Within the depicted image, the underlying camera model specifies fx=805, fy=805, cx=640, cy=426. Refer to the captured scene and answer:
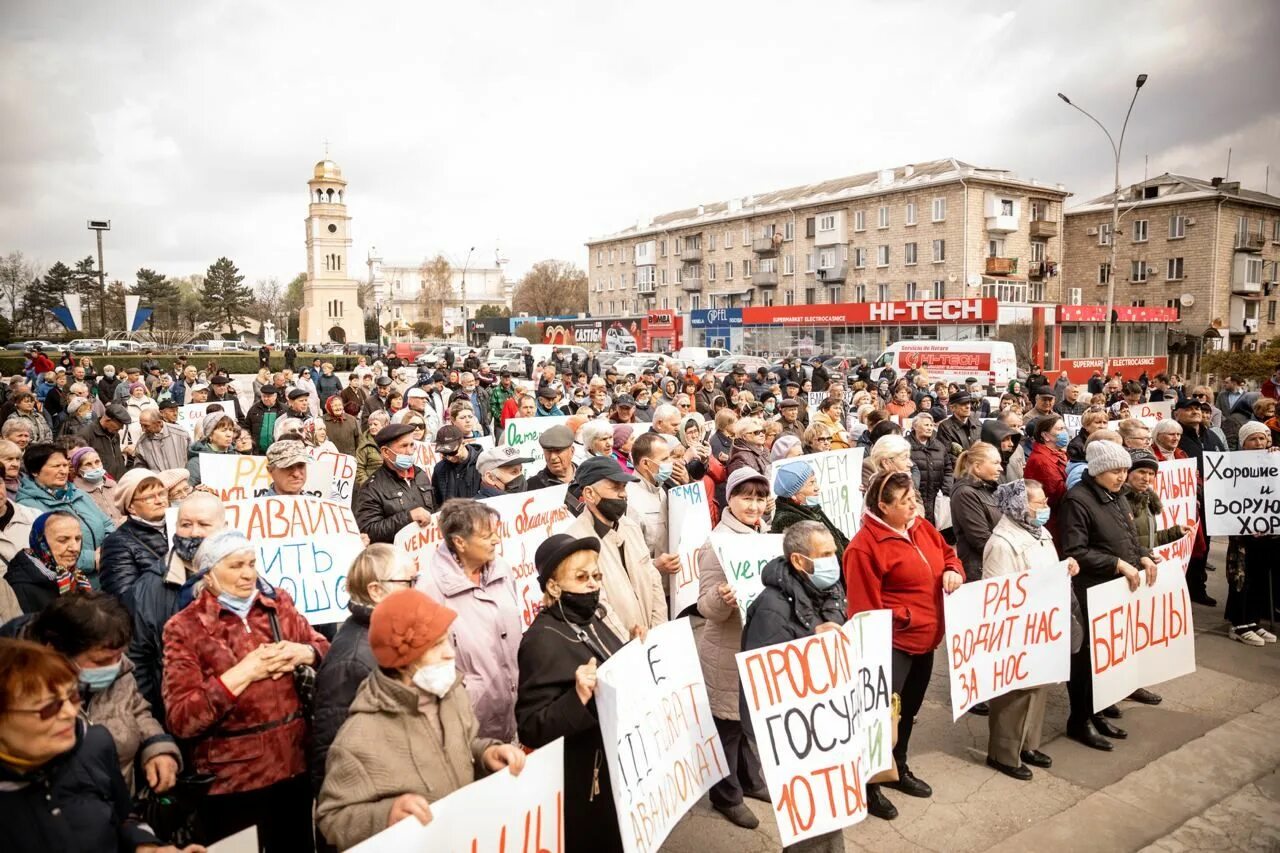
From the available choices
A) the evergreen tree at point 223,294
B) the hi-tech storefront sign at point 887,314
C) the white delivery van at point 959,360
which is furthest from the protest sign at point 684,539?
the evergreen tree at point 223,294

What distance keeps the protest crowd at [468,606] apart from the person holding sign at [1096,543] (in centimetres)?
2

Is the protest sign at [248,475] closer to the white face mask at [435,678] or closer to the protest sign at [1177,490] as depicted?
the white face mask at [435,678]

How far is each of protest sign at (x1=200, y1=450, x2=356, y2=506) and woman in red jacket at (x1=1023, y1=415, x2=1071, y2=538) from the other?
5.91 m

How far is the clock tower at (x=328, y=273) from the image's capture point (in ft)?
342

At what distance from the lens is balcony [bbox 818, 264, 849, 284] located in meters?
60.4

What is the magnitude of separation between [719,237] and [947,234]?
73.0ft

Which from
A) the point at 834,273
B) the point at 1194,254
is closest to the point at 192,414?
the point at 834,273

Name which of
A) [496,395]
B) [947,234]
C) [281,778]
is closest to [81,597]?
[281,778]

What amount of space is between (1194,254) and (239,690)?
6887 centimetres

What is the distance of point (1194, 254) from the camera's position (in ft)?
187

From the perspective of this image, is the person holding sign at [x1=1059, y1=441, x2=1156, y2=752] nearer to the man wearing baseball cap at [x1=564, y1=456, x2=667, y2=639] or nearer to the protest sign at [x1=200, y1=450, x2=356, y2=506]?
the man wearing baseball cap at [x1=564, y1=456, x2=667, y2=639]

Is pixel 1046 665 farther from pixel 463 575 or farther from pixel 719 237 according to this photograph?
pixel 719 237

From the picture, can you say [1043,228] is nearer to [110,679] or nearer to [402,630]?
[402,630]

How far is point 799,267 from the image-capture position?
64.0 meters
